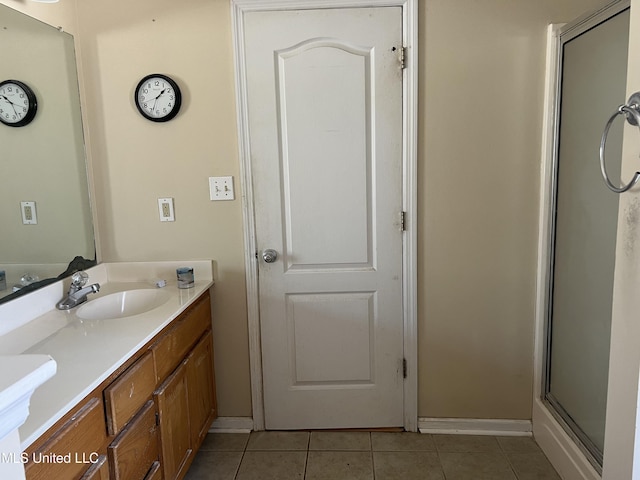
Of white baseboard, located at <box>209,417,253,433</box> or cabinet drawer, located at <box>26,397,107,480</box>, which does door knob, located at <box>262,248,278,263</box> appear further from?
cabinet drawer, located at <box>26,397,107,480</box>

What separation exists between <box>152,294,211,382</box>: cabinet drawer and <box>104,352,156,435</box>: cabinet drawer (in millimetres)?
68

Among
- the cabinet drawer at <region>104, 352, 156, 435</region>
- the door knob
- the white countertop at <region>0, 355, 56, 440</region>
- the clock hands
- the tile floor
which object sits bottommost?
the tile floor

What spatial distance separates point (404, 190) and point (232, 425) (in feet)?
4.88

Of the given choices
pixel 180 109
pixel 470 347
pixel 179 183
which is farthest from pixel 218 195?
pixel 470 347

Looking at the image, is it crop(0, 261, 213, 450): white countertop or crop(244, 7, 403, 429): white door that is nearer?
crop(0, 261, 213, 450): white countertop

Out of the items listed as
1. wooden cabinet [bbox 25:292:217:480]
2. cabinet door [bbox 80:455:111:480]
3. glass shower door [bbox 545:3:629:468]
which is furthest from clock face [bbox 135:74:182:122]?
glass shower door [bbox 545:3:629:468]

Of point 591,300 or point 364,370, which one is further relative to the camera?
point 364,370

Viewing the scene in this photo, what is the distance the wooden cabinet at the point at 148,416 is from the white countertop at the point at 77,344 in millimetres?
63

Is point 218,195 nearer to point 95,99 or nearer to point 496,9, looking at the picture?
point 95,99

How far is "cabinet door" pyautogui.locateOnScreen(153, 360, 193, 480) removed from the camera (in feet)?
5.17

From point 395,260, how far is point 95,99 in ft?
5.32

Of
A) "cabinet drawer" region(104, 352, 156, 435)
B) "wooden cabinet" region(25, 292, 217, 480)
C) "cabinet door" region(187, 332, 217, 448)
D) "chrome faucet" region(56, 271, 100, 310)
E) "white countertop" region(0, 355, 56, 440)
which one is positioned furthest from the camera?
Answer: "cabinet door" region(187, 332, 217, 448)

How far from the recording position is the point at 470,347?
218 cm

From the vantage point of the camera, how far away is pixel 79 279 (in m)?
1.83
